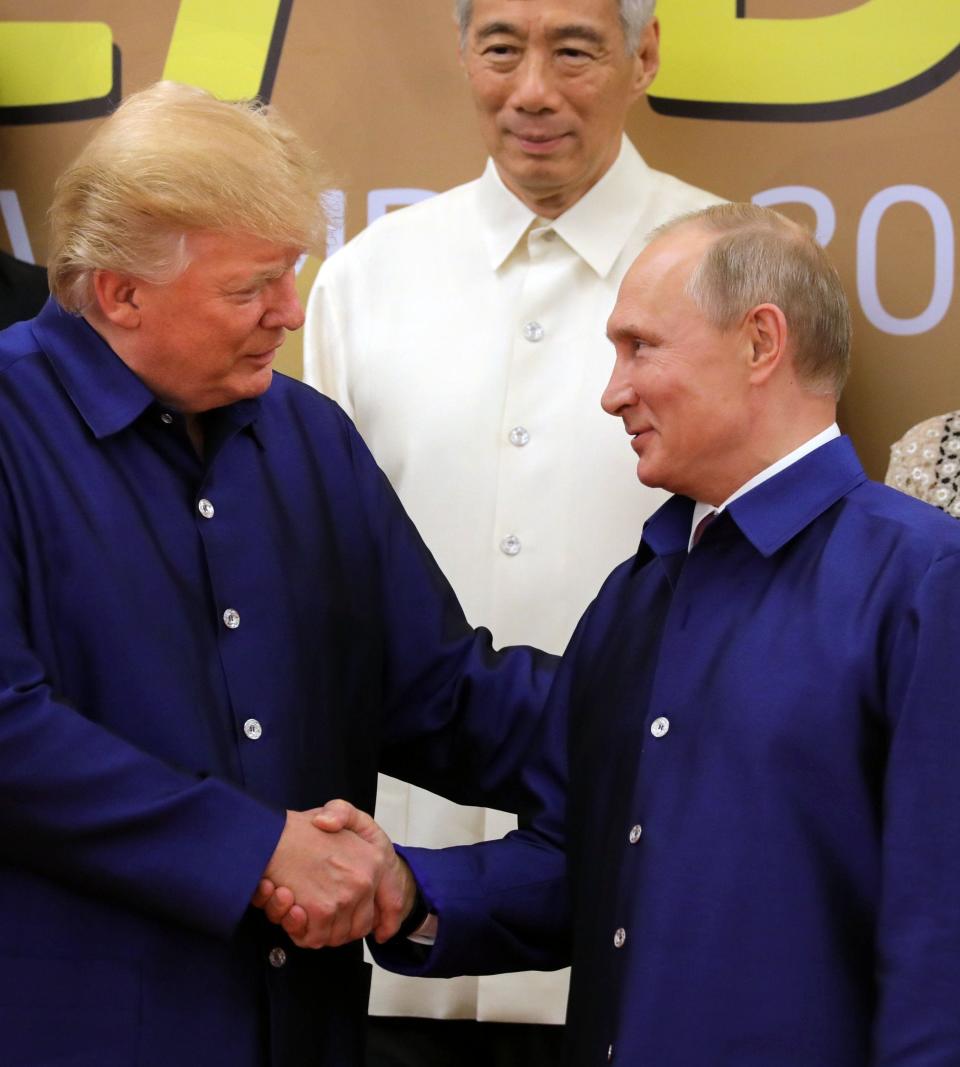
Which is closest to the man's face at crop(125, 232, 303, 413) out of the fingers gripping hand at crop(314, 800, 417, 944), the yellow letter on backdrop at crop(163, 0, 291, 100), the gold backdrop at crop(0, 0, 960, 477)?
the fingers gripping hand at crop(314, 800, 417, 944)

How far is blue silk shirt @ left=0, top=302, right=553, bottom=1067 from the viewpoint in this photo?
1957 millimetres

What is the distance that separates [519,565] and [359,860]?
0.84 meters

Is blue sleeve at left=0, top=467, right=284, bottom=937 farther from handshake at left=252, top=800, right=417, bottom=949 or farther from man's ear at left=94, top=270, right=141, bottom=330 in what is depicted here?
man's ear at left=94, top=270, right=141, bottom=330

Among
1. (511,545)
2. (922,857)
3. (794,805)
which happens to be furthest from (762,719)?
(511,545)

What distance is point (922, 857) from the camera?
5.70 feet

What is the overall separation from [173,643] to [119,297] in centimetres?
42

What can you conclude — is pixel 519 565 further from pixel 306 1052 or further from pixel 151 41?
pixel 151 41

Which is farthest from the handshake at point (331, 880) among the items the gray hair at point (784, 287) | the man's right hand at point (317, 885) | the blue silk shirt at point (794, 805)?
the gray hair at point (784, 287)

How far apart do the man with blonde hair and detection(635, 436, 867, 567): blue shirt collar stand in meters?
0.59

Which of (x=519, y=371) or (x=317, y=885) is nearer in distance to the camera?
(x=317, y=885)

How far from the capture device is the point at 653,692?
200 centimetres

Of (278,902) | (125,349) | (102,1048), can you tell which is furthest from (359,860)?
(125,349)

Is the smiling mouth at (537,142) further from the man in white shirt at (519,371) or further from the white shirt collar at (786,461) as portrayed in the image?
the white shirt collar at (786,461)

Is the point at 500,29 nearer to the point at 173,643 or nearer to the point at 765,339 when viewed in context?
the point at 765,339
